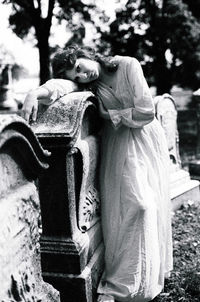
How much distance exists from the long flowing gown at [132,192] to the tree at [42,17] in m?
10.3

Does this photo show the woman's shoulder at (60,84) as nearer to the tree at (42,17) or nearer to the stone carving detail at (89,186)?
the stone carving detail at (89,186)

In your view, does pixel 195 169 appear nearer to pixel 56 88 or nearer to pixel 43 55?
pixel 56 88

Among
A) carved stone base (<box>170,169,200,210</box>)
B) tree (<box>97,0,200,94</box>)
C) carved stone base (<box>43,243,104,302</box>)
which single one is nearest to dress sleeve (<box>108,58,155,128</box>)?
carved stone base (<box>43,243,104,302</box>)

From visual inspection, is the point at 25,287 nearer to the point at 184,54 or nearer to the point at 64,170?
the point at 64,170

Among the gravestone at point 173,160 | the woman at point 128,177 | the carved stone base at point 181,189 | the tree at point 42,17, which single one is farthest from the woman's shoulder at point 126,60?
the tree at point 42,17

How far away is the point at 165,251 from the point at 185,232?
154 centimetres

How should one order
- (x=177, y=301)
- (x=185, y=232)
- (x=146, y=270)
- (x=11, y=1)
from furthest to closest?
(x=11, y=1) < (x=185, y=232) < (x=177, y=301) < (x=146, y=270)

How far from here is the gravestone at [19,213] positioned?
5.18 feet

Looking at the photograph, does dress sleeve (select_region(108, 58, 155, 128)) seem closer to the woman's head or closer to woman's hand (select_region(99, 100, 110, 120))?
woman's hand (select_region(99, 100, 110, 120))

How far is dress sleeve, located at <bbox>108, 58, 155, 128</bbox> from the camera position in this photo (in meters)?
3.07

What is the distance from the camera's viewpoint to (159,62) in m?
20.0

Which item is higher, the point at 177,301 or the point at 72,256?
the point at 72,256

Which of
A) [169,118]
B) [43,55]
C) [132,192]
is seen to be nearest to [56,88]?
[132,192]

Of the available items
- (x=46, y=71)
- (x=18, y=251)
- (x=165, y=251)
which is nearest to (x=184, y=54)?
(x=46, y=71)
